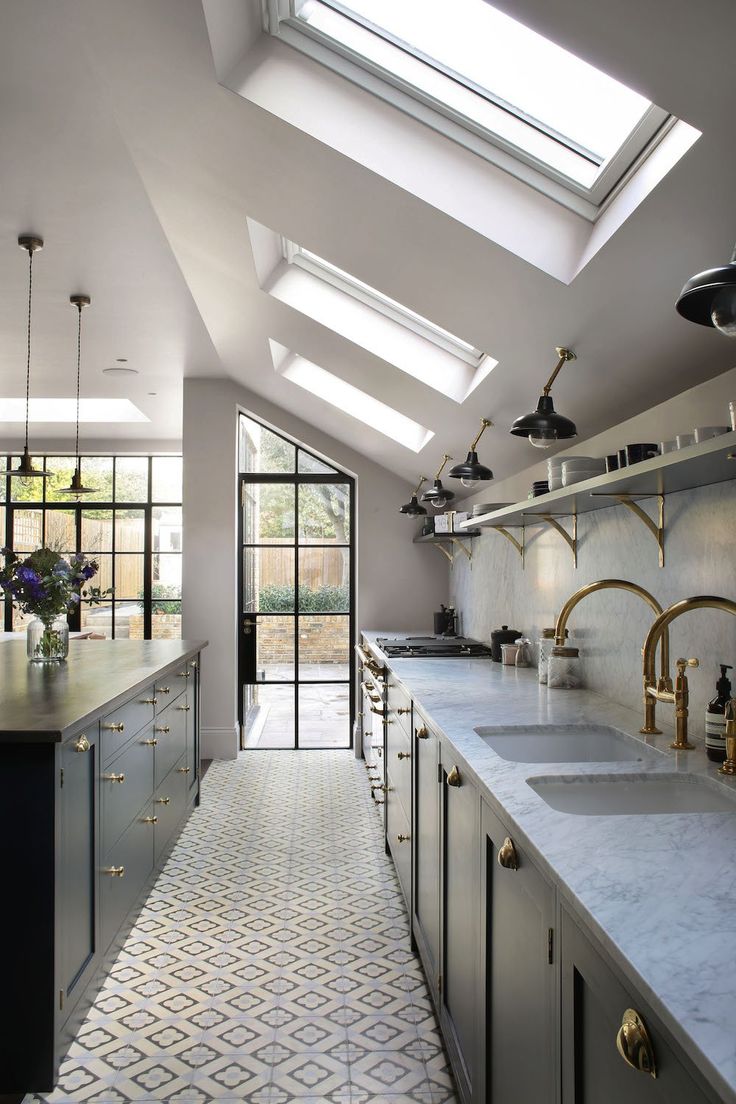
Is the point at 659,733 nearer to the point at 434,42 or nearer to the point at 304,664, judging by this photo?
the point at 434,42

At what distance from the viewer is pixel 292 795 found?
4.83m

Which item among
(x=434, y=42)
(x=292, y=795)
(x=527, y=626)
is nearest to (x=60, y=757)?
(x=434, y=42)

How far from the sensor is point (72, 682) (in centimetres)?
286

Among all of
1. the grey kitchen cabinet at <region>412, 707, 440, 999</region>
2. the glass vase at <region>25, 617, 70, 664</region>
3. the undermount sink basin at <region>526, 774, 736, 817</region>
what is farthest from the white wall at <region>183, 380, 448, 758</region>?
the undermount sink basin at <region>526, 774, 736, 817</region>

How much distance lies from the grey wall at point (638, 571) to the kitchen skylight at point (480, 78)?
71 centimetres

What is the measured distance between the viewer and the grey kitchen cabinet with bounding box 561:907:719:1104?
0.75 meters

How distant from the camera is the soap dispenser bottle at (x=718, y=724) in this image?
5.58 feet

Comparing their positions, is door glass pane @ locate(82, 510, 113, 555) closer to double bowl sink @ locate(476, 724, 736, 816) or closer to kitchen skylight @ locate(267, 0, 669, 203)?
kitchen skylight @ locate(267, 0, 669, 203)

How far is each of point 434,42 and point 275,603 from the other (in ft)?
15.2

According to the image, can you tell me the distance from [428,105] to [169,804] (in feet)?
9.99

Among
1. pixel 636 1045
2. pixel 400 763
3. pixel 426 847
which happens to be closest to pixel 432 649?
pixel 400 763

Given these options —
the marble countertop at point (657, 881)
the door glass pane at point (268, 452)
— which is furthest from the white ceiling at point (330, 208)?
the door glass pane at point (268, 452)

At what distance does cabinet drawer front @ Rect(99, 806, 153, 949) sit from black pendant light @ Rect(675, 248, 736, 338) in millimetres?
2285

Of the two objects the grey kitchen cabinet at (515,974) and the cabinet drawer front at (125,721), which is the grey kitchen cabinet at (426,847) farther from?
the cabinet drawer front at (125,721)
